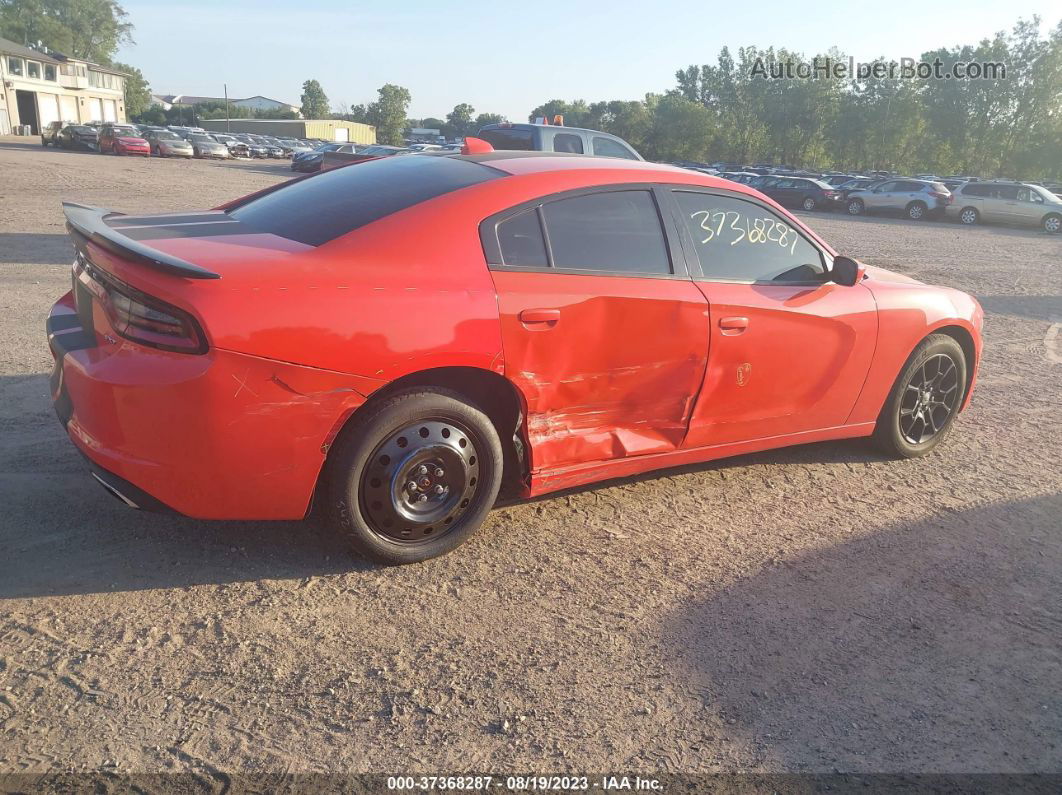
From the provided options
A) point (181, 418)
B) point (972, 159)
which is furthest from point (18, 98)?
point (181, 418)

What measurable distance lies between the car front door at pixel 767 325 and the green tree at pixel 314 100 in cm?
15019

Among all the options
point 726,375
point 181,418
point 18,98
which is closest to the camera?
point 181,418

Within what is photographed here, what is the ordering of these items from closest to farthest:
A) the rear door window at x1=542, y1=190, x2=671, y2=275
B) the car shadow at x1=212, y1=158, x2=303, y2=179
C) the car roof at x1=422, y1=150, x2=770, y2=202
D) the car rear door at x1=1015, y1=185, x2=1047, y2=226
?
the rear door window at x1=542, y1=190, x2=671, y2=275
the car roof at x1=422, y1=150, x2=770, y2=202
the car rear door at x1=1015, y1=185, x2=1047, y2=226
the car shadow at x1=212, y1=158, x2=303, y2=179

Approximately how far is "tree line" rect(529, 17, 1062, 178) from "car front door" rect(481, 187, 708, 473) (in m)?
53.6

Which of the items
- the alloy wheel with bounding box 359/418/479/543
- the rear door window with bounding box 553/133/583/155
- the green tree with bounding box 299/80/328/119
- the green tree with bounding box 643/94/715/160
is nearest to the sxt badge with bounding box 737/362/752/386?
the alloy wheel with bounding box 359/418/479/543

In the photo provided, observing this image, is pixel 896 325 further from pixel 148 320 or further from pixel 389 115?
pixel 389 115

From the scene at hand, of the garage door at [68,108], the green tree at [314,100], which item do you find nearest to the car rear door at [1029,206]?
the garage door at [68,108]

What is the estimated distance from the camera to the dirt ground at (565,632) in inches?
97.7

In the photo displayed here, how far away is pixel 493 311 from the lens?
3.31m

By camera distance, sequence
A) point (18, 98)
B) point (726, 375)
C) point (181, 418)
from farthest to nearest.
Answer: point (18, 98)
point (726, 375)
point (181, 418)

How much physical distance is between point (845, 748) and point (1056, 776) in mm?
606

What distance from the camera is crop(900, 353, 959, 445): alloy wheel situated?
16.3ft

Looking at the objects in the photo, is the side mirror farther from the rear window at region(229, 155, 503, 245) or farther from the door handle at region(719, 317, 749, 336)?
the rear window at region(229, 155, 503, 245)

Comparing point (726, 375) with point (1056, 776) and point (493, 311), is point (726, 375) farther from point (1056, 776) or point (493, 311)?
point (1056, 776)
